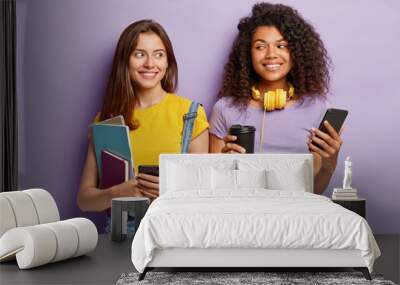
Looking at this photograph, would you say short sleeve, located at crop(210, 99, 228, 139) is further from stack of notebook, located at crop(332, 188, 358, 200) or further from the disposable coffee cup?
stack of notebook, located at crop(332, 188, 358, 200)

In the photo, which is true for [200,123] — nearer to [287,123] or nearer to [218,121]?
[218,121]

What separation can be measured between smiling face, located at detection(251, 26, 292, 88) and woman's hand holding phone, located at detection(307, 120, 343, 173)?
0.61 meters

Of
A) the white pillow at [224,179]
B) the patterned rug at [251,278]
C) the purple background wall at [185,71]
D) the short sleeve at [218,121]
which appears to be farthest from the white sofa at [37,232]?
the short sleeve at [218,121]

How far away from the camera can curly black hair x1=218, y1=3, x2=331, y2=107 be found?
23.9ft

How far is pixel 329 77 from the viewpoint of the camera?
7.32m

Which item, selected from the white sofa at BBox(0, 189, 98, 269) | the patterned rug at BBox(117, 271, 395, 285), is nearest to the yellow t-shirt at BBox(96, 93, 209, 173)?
the white sofa at BBox(0, 189, 98, 269)

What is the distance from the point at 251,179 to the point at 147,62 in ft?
5.65

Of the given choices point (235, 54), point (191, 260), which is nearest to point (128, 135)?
point (235, 54)

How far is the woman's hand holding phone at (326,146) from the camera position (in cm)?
730

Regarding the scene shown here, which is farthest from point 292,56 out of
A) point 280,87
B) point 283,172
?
point 283,172

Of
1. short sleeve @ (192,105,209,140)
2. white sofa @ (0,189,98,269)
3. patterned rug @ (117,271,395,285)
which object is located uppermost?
short sleeve @ (192,105,209,140)

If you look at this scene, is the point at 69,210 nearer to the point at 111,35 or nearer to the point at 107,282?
the point at 111,35

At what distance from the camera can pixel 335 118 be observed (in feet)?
24.0

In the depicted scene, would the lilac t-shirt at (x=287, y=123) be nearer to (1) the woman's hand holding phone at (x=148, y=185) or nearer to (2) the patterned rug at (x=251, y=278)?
(1) the woman's hand holding phone at (x=148, y=185)
